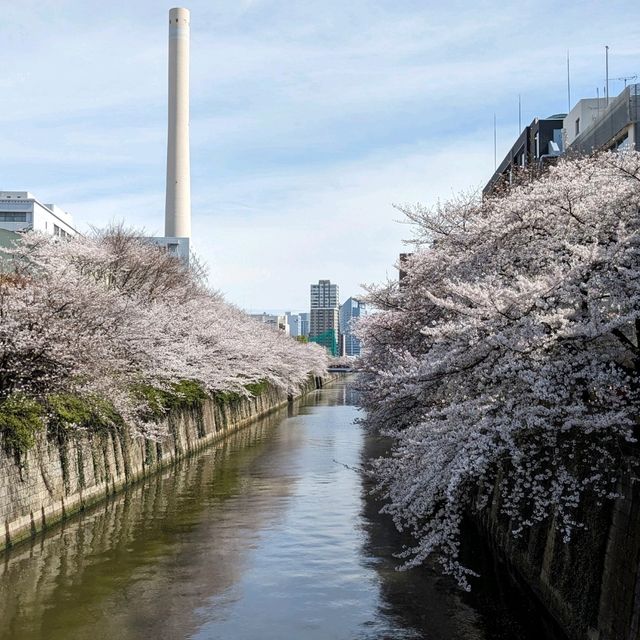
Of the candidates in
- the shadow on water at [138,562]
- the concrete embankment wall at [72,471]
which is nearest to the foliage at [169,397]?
the concrete embankment wall at [72,471]

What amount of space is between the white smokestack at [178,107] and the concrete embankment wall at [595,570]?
315 feet

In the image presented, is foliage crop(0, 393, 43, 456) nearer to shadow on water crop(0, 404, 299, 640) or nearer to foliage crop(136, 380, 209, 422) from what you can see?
shadow on water crop(0, 404, 299, 640)

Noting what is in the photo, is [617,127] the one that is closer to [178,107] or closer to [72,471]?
[72,471]

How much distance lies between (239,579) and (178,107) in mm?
94564

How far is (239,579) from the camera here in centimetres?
1881

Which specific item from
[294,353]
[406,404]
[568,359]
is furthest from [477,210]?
[294,353]

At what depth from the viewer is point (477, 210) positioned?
22062mm

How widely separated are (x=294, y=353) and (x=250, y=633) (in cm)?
7428

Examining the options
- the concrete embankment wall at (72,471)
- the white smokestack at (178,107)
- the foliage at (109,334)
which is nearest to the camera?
the concrete embankment wall at (72,471)

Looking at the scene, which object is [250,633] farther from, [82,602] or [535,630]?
[535,630]

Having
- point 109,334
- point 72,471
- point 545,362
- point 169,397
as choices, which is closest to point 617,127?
point 109,334

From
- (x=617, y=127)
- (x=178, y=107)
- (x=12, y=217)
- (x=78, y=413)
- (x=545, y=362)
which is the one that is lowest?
(x=78, y=413)

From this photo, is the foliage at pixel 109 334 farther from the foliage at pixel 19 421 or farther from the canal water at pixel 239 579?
the canal water at pixel 239 579

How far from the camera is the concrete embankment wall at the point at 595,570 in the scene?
1173cm
